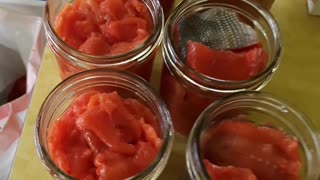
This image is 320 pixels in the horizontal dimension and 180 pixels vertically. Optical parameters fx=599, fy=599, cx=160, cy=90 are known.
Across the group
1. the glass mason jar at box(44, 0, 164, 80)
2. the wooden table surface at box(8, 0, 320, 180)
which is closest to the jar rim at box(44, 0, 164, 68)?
the glass mason jar at box(44, 0, 164, 80)

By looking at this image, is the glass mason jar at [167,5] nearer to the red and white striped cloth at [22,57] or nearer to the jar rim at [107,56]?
the jar rim at [107,56]

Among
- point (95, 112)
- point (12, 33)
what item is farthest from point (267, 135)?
point (12, 33)

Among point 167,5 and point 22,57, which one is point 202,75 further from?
point 22,57

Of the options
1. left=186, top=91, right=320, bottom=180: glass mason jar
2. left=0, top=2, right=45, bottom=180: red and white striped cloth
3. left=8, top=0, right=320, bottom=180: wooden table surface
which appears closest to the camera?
left=186, top=91, right=320, bottom=180: glass mason jar

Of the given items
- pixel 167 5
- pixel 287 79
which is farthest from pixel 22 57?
pixel 287 79

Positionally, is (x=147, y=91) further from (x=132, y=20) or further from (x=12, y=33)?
(x=12, y=33)

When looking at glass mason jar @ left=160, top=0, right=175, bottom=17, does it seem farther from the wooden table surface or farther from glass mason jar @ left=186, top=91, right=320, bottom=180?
glass mason jar @ left=186, top=91, right=320, bottom=180
